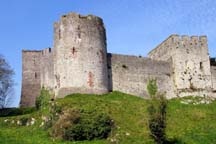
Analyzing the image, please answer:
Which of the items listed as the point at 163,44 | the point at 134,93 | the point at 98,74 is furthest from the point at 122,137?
the point at 163,44

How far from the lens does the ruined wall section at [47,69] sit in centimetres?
4794

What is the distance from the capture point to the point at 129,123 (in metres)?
37.7

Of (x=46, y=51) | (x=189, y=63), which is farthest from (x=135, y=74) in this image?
(x=46, y=51)

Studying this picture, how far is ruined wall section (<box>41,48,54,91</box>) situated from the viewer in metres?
47.9

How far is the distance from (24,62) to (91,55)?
31.7 ft

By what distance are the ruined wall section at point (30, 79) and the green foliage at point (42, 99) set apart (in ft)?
5.85

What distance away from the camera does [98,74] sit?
44.7 metres

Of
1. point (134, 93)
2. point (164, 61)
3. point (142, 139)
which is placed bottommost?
point (142, 139)

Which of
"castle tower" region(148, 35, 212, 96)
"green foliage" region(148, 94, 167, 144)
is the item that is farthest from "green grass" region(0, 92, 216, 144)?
"castle tower" region(148, 35, 212, 96)

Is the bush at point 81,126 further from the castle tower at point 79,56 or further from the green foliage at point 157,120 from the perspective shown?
the castle tower at point 79,56

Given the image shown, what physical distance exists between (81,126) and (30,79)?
1660cm

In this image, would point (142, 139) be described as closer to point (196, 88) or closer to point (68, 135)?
point (68, 135)

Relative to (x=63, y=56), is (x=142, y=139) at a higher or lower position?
lower

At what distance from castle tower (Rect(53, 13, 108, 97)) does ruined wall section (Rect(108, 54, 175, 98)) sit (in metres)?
2.35
